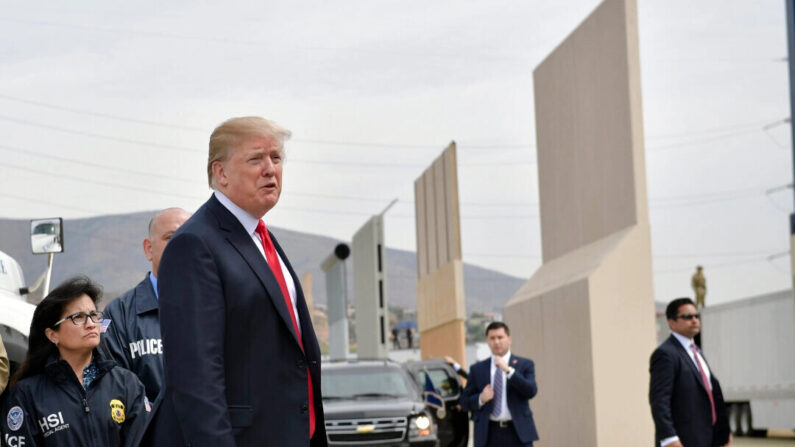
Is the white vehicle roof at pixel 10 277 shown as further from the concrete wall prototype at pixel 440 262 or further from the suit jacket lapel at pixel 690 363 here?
the concrete wall prototype at pixel 440 262

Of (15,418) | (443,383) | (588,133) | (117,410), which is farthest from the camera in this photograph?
(443,383)

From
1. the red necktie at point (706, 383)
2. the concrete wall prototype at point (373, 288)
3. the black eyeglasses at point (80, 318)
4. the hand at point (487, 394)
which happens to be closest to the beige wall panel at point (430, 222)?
the concrete wall prototype at point (373, 288)

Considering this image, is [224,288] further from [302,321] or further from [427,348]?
[427,348]

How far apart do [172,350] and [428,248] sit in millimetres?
48018

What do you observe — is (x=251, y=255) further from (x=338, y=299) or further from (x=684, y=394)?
(x=338, y=299)

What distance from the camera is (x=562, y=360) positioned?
20281mm

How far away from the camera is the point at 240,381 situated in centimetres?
396

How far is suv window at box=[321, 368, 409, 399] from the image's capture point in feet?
62.3

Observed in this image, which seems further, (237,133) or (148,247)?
(148,247)

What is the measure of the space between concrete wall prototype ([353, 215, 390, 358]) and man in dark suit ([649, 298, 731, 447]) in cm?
3440

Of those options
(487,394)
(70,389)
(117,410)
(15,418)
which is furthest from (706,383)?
(15,418)

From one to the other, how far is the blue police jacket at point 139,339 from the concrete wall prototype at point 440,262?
36.3 metres

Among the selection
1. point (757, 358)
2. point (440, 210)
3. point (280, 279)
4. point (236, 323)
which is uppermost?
point (440, 210)

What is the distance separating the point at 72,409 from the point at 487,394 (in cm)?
772
